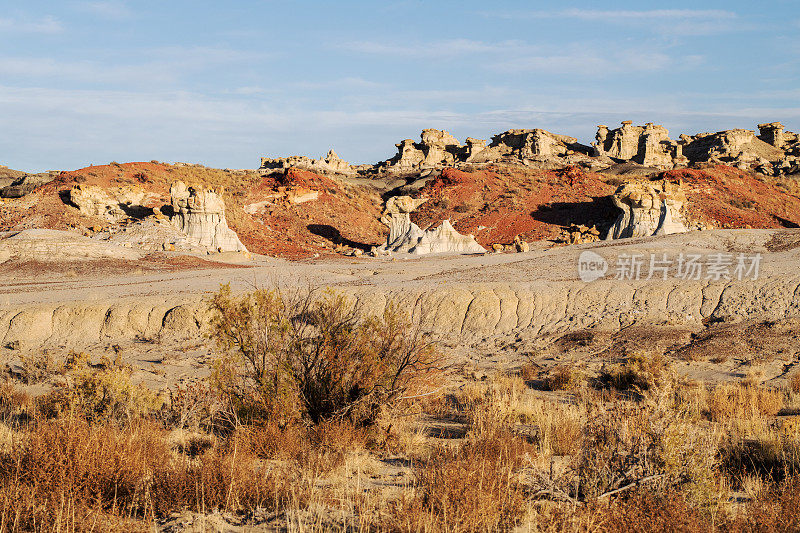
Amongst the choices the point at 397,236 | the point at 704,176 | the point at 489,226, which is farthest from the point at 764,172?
the point at 397,236

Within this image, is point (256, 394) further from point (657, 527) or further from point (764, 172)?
point (764, 172)

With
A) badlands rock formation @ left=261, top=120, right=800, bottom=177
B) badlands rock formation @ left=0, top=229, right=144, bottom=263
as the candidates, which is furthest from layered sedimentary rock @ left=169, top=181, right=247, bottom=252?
badlands rock formation @ left=261, top=120, right=800, bottom=177

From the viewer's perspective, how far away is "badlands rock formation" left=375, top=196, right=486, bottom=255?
37281mm

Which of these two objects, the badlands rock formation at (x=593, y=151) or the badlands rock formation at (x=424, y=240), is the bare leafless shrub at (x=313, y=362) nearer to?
the badlands rock formation at (x=424, y=240)

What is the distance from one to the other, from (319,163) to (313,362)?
71581 mm

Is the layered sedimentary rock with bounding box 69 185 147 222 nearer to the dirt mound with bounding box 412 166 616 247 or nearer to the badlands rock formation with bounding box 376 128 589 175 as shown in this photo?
the dirt mound with bounding box 412 166 616 247

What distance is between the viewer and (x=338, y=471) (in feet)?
18.6

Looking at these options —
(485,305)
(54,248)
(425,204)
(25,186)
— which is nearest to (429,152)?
(425,204)

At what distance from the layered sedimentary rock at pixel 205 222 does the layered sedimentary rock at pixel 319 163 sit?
114 feet

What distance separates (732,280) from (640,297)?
2.96 metres

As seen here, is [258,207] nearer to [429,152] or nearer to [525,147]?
[429,152]

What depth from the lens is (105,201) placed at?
43562mm

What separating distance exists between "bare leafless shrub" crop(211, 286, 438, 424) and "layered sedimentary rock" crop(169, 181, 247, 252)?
31716 mm

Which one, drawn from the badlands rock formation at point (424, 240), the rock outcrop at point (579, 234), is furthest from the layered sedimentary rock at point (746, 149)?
the badlands rock formation at point (424, 240)
